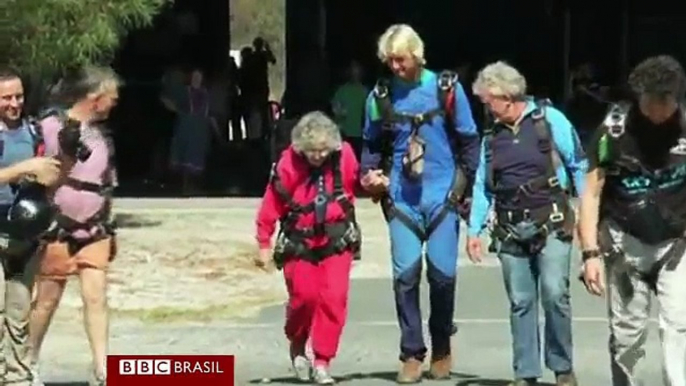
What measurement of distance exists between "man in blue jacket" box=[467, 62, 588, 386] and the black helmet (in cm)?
216

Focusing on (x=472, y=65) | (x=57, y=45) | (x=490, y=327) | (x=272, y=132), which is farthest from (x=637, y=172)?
(x=472, y=65)

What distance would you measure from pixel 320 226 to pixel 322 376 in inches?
31.2

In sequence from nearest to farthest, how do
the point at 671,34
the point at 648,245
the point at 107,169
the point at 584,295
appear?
1. the point at 648,245
2. the point at 107,169
3. the point at 584,295
4. the point at 671,34

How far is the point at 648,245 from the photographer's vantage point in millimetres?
7699

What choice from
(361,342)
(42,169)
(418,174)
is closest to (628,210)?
(418,174)

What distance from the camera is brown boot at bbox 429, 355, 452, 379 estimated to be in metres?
9.60

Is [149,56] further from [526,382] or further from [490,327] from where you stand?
[526,382]

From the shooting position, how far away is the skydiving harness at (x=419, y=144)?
370 inches

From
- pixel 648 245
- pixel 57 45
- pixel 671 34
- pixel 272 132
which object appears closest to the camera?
pixel 648 245

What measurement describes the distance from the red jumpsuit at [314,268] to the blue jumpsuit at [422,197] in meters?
0.27

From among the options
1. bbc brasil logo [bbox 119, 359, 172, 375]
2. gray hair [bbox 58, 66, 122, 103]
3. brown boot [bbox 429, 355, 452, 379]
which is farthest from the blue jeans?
bbc brasil logo [bbox 119, 359, 172, 375]

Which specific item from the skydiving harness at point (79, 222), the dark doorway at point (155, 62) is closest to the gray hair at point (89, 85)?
the skydiving harness at point (79, 222)

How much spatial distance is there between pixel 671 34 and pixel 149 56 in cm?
730

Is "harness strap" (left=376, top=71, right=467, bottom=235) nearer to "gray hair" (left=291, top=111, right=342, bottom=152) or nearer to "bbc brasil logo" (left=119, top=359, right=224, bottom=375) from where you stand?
"gray hair" (left=291, top=111, right=342, bottom=152)
